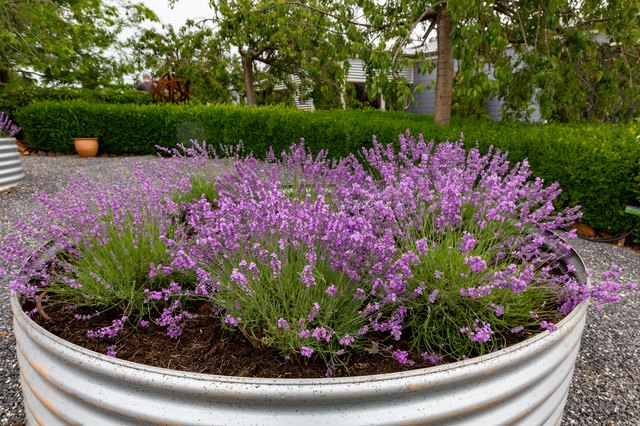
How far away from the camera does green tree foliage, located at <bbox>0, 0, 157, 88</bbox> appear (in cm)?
952

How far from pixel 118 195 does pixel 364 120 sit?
16.3 ft

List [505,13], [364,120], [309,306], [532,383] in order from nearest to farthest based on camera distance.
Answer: [532,383] < [309,306] < [505,13] < [364,120]

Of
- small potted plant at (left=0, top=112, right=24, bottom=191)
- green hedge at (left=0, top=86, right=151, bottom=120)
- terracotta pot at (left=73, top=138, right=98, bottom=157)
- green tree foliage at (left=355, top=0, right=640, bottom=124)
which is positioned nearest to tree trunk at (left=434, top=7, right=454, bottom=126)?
green tree foliage at (left=355, top=0, right=640, bottom=124)

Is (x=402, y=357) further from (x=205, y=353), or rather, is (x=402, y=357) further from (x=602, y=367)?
(x=602, y=367)

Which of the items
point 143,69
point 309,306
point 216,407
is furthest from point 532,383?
point 143,69

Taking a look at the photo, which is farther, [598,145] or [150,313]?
[598,145]

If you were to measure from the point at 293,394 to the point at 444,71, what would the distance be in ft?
19.7

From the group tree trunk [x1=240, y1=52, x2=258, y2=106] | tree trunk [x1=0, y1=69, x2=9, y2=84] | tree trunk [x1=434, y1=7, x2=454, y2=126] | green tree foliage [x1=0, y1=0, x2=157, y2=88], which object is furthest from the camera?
tree trunk [x1=240, y1=52, x2=258, y2=106]

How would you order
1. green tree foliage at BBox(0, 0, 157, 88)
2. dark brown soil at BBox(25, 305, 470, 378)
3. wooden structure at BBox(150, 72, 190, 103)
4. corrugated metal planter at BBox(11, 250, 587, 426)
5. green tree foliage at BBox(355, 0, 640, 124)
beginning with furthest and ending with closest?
wooden structure at BBox(150, 72, 190, 103), green tree foliage at BBox(0, 0, 157, 88), green tree foliage at BBox(355, 0, 640, 124), dark brown soil at BBox(25, 305, 470, 378), corrugated metal planter at BBox(11, 250, 587, 426)

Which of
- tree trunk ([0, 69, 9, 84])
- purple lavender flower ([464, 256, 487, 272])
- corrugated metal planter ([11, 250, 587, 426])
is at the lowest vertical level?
corrugated metal planter ([11, 250, 587, 426])

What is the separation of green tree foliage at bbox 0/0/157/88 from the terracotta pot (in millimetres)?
1789

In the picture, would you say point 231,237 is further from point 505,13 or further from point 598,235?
point 505,13

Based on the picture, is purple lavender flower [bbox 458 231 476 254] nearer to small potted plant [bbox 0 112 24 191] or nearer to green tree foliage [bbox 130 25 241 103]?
small potted plant [bbox 0 112 24 191]

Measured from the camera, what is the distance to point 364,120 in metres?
6.88
